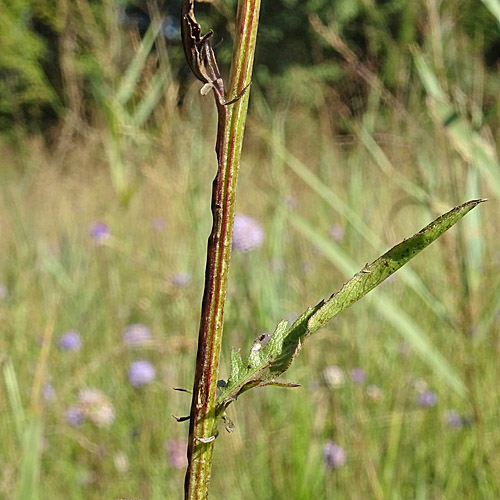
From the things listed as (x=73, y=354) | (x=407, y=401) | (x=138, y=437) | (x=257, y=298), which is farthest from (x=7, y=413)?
(x=407, y=401)

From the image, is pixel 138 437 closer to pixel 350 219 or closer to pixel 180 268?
pixel 180 268

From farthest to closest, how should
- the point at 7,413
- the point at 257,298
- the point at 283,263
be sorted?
the point at 283,263, the point at 7,413, the point at 257,298

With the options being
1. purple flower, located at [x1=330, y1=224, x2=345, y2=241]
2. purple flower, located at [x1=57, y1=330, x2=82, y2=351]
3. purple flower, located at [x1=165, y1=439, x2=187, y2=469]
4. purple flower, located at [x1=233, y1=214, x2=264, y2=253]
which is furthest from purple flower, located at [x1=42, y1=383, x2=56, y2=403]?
purple flower, located at [x1=330, y1=224, x2=345, y2=241]

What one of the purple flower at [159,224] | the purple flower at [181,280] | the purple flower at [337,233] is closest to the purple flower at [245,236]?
the purple flower at [181,280]

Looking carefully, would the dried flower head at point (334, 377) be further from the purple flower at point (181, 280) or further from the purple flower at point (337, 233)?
the purple flower at point (337, 233)

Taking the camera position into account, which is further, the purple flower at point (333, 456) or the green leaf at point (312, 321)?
the purple flower at point (333, 456)

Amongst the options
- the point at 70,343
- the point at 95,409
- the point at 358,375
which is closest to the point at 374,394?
the point at 358,375

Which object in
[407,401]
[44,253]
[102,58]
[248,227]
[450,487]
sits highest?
[102,58]
